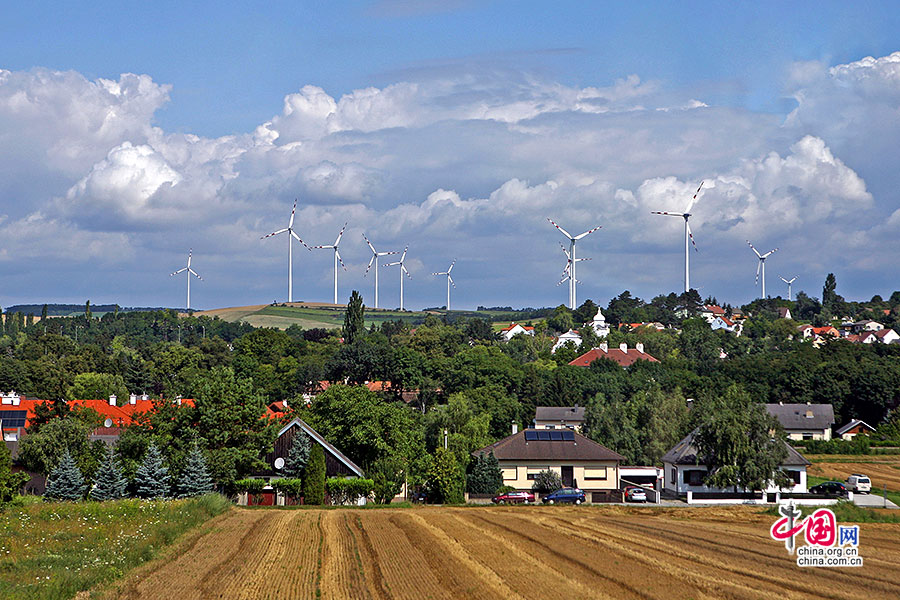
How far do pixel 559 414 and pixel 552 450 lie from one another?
48923 millimetres

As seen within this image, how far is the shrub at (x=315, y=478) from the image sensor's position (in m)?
61.6

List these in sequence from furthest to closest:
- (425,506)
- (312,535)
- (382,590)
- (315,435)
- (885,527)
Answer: (315,435) → (425,506) → (885,527) → (312,535) → (382,590)

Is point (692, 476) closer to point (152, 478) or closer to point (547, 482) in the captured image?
point (547, 482)

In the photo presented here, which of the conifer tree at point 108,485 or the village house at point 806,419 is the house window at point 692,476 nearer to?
the conifer tree at point 108,485

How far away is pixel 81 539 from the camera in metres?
35.2

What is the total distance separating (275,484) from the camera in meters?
63.4

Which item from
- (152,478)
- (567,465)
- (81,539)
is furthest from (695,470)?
(81,539)

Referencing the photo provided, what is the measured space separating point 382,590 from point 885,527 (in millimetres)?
29862

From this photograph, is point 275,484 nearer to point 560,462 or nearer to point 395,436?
point 395,436

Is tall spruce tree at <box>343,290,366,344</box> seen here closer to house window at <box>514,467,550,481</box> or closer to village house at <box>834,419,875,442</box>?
village house at <box>834,419,875,442</box>

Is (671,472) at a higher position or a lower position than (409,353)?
lower

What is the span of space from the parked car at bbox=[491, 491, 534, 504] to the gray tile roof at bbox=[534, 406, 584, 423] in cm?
5263

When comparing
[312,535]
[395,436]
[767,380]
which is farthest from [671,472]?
[767,380]

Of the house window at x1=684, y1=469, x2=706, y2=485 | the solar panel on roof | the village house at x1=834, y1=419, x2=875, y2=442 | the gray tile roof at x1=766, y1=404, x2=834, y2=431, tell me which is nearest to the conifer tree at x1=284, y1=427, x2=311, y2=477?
the house window at x1=684, y1=469, x2=706, y2=485
